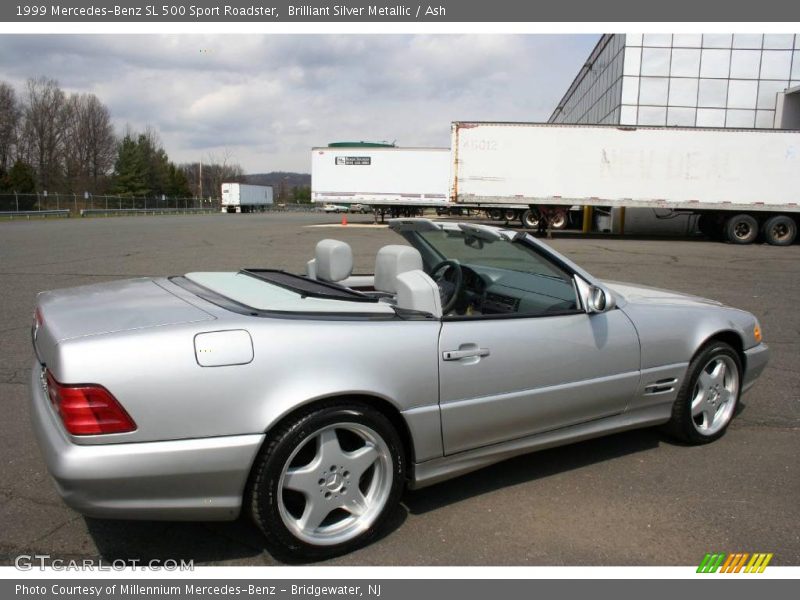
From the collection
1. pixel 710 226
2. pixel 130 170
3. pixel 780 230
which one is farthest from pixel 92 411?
pixel 130 170

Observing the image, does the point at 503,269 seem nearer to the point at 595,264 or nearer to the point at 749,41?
the point at 595,264

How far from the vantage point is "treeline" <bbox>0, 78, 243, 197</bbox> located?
2584 inches

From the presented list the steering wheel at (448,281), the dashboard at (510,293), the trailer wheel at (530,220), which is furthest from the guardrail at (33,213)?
the dashboard at (510,293)

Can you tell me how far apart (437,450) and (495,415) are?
0.35 meters

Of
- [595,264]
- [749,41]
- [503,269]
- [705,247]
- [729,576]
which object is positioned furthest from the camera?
[749,41]

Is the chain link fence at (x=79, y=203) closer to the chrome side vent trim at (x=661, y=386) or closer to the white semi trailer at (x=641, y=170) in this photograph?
the white semi trailer at (x=641, y=170)

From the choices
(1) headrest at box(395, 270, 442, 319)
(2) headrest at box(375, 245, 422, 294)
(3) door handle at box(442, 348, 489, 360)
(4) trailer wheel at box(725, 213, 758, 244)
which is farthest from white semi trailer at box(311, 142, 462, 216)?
(3) door handle at box(442, 348, 489, 360)

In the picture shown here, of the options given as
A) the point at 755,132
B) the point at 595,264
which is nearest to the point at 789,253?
the point at 755,132

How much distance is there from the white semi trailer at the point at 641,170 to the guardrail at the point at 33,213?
35209 millimetres

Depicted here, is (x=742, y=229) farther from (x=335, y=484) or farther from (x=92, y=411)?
(x=92, y=411)

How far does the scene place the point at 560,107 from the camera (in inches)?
2403

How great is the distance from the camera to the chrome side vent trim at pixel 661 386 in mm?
3576

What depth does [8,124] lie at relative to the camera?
6372 centimetres
